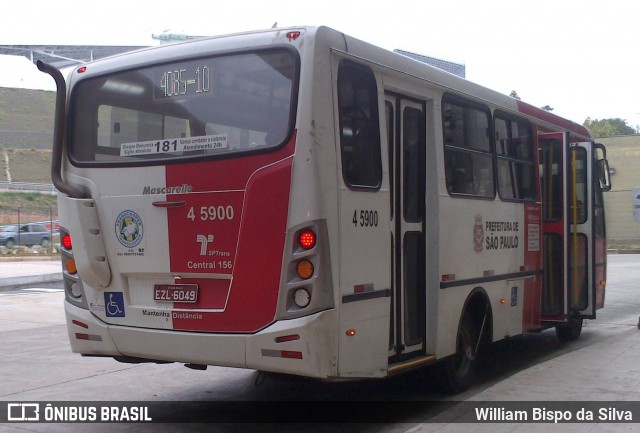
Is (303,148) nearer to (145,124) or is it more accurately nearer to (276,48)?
(276,48)

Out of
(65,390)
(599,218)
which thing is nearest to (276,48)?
(65,390)

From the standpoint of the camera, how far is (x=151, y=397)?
8461mm

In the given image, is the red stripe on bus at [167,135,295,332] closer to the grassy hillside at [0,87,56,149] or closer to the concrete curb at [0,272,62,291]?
the concrete curb at [0,272,62,291]

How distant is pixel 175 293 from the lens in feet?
21.4

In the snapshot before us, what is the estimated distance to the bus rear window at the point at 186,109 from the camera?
6273 mm

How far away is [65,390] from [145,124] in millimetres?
3494

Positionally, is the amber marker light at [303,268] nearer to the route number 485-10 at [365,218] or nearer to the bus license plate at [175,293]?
the route number 485-10 at [365,218]

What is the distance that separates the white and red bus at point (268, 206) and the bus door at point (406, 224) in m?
0.02

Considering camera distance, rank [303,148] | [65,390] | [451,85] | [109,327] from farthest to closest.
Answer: [65,390] < [451,85] < [109,327] < [303,148]

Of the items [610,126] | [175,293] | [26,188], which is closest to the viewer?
[175,293]

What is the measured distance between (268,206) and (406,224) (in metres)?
1.73

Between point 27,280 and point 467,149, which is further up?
point 467,149

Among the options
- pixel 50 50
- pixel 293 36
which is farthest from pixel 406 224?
pixel 50 50

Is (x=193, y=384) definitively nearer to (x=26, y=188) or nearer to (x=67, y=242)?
(x=67, y=242)
